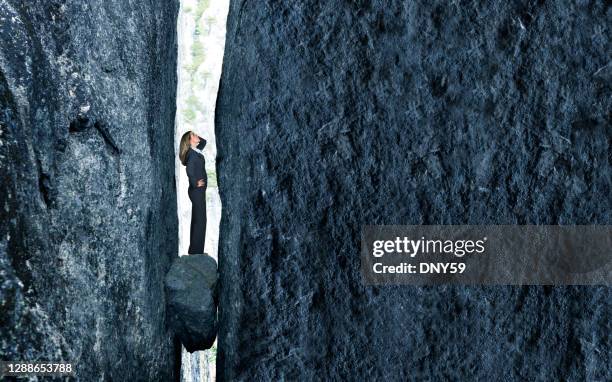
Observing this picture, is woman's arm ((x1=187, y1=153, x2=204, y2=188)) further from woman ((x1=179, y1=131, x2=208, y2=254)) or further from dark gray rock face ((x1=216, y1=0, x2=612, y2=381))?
dark gray rock face ((x1=216, y1=0, x2=612, y2=381))

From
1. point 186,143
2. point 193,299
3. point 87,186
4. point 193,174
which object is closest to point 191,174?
point 193,174

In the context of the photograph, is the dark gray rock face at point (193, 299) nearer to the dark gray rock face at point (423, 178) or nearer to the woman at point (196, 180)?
the woman at point (196, 180)

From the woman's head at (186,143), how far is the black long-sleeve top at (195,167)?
2 centimetres

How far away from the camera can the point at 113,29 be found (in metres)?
2.70

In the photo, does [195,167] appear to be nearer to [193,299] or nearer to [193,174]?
[193,174]

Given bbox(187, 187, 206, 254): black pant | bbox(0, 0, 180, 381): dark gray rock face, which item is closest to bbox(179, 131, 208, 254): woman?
bbox(187, 187, 206, 254): black pant

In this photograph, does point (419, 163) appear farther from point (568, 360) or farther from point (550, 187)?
point (568, 360)

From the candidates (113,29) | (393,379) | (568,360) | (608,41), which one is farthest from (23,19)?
(568,360)

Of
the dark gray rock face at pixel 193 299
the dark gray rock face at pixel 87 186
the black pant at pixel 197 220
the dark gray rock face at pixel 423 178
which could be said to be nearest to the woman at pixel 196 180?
the black pant at pixel 197 220

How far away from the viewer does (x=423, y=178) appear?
8.52 feet

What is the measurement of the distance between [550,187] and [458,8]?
2.54ft

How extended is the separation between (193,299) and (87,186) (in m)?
0.74

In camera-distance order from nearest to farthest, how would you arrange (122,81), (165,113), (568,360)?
1. (568,360)
2. (122,81)
3. (165,113)

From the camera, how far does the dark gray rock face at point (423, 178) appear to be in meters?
2.56
